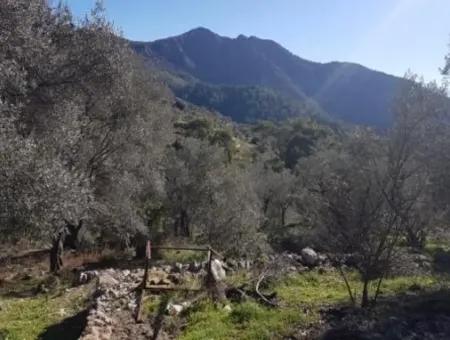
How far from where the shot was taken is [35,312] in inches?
563

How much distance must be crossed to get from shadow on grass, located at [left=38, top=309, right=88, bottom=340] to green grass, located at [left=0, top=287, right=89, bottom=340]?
0.68 feet

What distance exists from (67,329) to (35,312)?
7.73ft

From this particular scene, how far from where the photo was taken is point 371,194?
42.5 feet

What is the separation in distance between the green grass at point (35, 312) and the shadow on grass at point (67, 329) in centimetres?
21

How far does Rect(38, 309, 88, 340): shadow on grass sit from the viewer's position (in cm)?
1191

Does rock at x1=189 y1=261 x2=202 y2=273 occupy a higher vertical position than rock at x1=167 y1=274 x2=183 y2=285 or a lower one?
lower

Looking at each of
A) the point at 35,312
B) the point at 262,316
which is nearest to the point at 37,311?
the point at 35,312

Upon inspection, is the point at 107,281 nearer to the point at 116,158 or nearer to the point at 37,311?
the point at 37,311

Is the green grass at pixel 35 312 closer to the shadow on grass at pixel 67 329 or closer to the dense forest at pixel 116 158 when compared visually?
the shadow on grass at pixel 67 329

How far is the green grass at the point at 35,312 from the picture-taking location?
1240cm

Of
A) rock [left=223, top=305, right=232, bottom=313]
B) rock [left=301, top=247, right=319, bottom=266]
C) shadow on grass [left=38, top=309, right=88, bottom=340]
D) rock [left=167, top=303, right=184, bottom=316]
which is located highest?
rock [left=223, top=305, right=232, bottom=313]

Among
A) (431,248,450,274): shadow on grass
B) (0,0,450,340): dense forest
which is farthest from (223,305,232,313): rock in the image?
(431,248,450,274): shadow on grass

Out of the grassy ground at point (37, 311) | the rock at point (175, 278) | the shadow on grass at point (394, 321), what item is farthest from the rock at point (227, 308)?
the grassy ground at point (37, 311)

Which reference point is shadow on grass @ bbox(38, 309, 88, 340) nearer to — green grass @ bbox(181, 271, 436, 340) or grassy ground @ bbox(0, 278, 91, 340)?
grassy ground @ bbox(0, 278, 91, 340)
